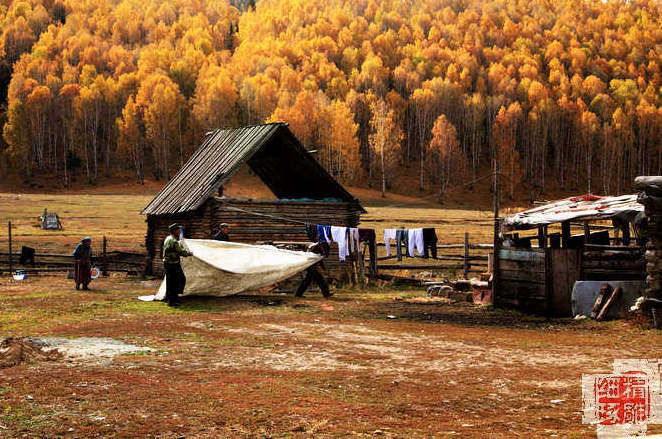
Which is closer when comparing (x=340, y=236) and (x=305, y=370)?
(x=305, y=370)

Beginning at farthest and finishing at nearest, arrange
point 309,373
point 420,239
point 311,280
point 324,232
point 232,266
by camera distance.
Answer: point 324,232 → point 420,239 → point 311,280 → point 232,266 → point 309,373

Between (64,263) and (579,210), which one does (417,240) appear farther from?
(64,263)

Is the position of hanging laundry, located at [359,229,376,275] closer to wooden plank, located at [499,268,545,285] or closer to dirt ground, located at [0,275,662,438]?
wooden plank, located at [499,268,545,285]

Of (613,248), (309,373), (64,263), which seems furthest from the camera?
(64,263)

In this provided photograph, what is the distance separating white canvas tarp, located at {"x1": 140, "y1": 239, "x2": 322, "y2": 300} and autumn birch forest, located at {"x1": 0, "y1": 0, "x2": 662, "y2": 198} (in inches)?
2261

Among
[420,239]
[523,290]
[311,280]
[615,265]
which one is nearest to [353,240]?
[420,239]

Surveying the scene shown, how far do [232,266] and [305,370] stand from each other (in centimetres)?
926

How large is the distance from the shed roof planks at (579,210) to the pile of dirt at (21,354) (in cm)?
1124

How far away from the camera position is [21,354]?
9906 millimetres

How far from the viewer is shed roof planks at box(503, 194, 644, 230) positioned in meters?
15.7

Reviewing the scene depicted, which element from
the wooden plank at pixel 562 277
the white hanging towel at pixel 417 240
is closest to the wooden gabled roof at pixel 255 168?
the white hanging towel at pixel 417 240

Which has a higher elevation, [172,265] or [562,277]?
[172,265]

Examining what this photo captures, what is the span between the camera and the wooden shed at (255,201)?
941 inches

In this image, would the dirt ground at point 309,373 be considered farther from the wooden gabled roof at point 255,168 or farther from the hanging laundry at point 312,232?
the wooden gabled roof at point 255,168
